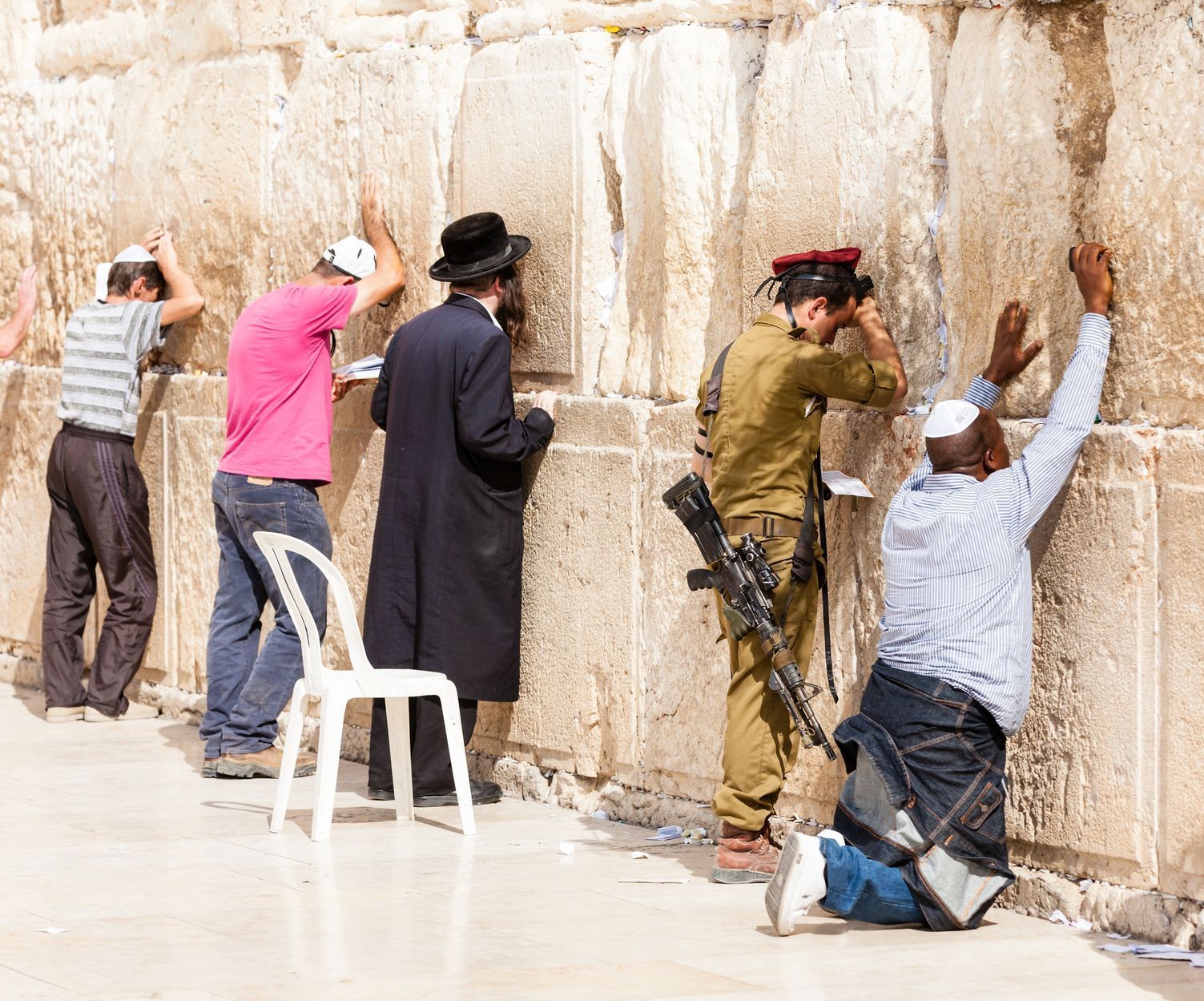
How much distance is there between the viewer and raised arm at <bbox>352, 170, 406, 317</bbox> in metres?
7.27

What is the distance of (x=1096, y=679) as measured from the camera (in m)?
5.15

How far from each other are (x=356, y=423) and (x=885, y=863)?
10.8 ft

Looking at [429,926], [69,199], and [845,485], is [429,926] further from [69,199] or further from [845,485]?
[69,199]

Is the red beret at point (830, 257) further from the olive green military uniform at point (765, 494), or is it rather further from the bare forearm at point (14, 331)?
the bare forearm at point (14, 331)

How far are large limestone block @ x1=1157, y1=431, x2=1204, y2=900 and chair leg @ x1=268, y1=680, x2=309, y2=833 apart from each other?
8.42 ft

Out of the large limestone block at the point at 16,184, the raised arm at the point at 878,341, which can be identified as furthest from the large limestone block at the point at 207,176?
the raised arm at the point at 878,341

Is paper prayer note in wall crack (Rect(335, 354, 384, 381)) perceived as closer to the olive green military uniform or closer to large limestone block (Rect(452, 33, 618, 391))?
large limestone block (Rect(452, 33, 618, 391))

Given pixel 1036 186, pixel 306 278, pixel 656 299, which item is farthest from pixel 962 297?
pixel 306 278

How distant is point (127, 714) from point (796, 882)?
181 inches

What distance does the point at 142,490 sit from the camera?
8500 millimetres

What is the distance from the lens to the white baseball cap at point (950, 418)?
16.6ft

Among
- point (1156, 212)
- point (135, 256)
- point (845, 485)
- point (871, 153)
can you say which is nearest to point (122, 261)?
point (135, 256)

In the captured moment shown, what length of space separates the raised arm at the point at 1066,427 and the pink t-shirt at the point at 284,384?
2955 mm

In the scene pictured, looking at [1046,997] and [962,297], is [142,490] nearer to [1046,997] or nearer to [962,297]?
[962,297]
